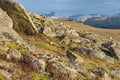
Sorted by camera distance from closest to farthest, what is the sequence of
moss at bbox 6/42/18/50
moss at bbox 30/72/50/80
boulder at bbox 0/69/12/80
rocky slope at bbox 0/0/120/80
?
boulder at bbox 0/69/12/80, moss at bbox 30/72/50/80, rocky slope at bbox 0/0/120/80, moss at bbox 6/42/18/50

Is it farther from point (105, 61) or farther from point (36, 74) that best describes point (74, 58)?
point (36, 74)

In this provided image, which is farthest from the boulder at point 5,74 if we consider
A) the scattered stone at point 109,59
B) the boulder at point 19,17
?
the scattered stone at point 109,59

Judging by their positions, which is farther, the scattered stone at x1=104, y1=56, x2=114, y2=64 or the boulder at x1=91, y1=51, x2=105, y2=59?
the scattered stone at x1=104, y1=56, x2=114, y2=64

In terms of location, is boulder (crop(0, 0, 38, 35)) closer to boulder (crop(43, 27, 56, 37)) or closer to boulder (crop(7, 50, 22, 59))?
boulder (crop(43, 27, 56, 37))

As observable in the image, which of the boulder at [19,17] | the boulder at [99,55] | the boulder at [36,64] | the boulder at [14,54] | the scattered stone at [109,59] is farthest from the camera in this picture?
the scattered stone at [109,59]

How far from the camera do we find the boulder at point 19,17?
51531 millimetres

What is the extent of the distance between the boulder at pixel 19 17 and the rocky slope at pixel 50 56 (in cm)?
16

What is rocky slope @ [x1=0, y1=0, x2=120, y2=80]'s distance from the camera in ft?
94.4

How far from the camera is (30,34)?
2068 inches

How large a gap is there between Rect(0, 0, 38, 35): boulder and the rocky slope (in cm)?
16

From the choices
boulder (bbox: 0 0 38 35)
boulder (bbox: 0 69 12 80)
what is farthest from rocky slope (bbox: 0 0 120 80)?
boulder (bbox: 0 0 38 35)

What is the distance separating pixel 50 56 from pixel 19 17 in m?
16.2

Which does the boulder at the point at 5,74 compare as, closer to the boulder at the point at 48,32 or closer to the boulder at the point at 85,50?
the boulder at the point at 85,50

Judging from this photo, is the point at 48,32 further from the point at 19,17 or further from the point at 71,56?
the point at 71,56
